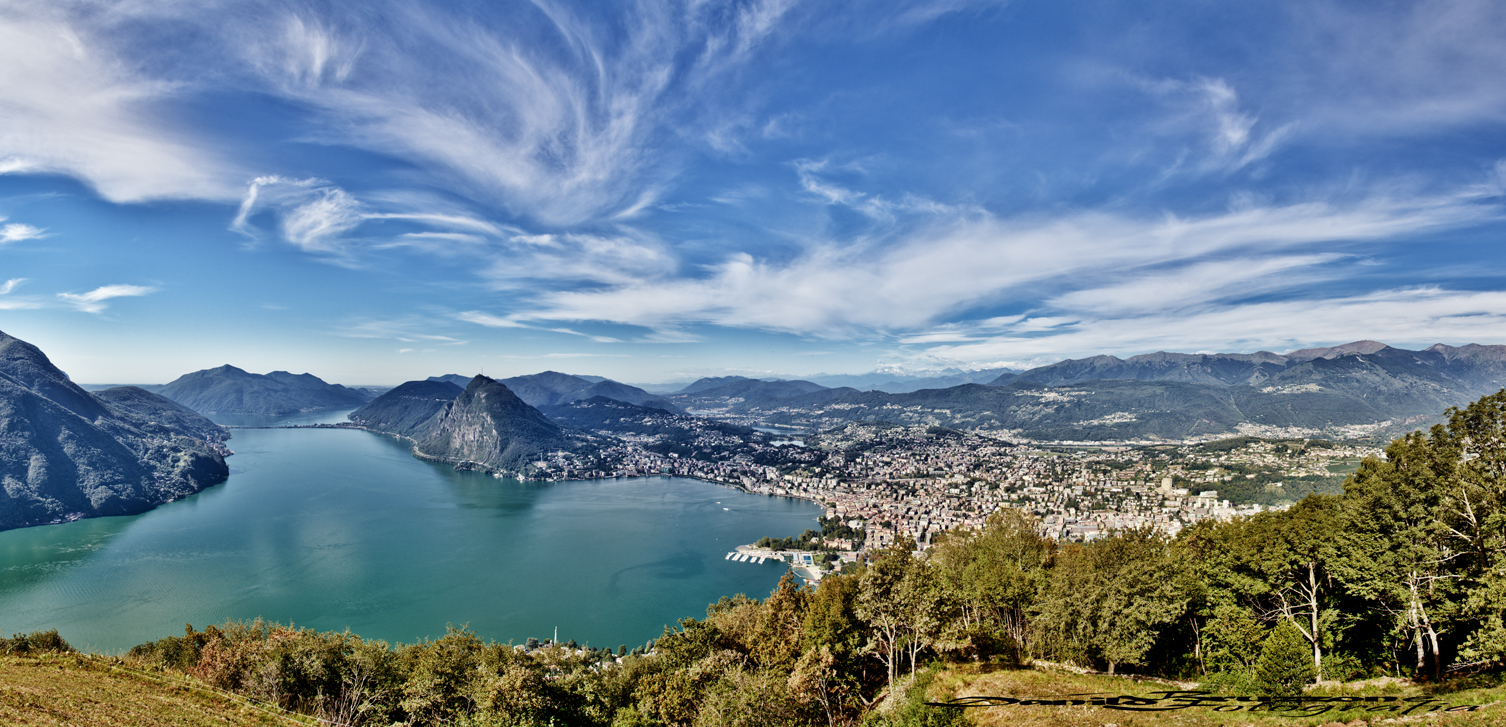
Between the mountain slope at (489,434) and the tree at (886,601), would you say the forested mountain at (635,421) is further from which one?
the tree at (886,601)

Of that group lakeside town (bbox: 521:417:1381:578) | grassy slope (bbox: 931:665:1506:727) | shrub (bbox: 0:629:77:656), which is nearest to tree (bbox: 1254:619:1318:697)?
grassy slope (bbox: 931:665:1506:727)

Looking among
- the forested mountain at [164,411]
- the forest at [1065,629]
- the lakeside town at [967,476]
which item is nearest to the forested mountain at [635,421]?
the lakeside town at [967,476]

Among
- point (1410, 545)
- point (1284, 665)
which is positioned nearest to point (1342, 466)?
point (1410, 545)

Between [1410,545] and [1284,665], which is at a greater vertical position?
[1410,545]

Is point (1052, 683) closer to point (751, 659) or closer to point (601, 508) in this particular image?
point (751, 659)

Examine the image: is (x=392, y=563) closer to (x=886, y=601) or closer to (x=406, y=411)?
(x=886, y=601)

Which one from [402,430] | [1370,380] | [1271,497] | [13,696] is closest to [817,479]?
[1271,497]
